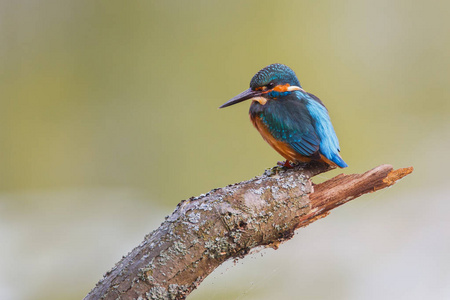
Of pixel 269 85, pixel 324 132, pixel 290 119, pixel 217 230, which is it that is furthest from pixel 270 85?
pixel 217 230

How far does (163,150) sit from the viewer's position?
4.14 meters

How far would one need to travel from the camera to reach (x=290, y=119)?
183 cm

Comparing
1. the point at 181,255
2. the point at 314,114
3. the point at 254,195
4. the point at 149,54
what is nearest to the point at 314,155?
the point at 314,114

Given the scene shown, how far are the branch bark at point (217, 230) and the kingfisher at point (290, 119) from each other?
5.0 inches

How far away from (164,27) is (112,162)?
117 centimetres

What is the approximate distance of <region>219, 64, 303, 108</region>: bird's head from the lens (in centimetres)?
189

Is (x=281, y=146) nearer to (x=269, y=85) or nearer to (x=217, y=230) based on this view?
(x=269, y=85)

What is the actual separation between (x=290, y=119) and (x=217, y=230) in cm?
51

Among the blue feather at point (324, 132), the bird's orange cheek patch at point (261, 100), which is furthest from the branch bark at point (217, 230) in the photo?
the bird's orange cheek patch at point (261, 100)

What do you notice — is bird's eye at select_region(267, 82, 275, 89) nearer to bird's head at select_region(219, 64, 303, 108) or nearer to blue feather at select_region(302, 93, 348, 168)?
bird's head at select_region(219, 64, 303, 108)

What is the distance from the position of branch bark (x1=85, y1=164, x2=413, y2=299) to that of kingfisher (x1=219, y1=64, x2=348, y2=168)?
0.13m

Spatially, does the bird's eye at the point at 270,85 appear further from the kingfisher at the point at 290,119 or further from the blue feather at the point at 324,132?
the blue feather at the point at 324,132

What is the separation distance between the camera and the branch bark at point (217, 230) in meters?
1.50

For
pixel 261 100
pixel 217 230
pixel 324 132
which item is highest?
pixel 261 100
